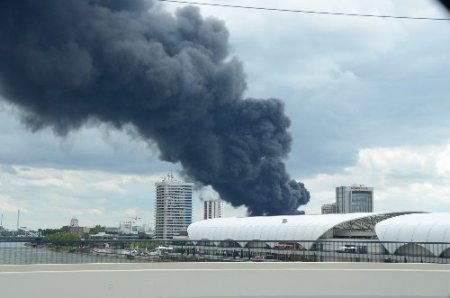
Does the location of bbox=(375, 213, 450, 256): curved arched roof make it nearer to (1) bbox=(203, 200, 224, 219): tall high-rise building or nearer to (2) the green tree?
(2) the green tree

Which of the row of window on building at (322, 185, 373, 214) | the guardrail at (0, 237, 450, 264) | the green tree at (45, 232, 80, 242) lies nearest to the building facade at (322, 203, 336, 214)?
the row of window on building at (322, 185, 373, 214)

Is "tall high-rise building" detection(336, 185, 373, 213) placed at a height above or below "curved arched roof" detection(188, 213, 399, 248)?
above

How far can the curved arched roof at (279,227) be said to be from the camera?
238ft

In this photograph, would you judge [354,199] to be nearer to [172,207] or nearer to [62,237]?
[172,207]

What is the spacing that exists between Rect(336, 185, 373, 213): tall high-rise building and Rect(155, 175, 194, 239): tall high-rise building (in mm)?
44912

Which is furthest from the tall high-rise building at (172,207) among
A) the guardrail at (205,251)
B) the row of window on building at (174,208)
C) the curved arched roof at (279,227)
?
the guardrail at (205,251)

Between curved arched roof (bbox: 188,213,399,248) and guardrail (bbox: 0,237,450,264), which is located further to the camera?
curved arched roof (bbox: 188,213,399,248)

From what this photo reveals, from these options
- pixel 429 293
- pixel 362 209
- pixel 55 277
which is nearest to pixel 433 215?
pixel 429 293

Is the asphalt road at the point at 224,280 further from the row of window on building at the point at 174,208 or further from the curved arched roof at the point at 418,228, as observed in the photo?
the row of window on building at the point at 174,208

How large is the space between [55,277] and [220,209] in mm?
148123

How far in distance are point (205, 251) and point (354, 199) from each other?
16506cm

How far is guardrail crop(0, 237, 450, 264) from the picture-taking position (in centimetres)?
1214

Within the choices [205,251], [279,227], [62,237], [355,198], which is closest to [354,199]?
[355,198]

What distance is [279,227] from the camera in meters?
76.8
